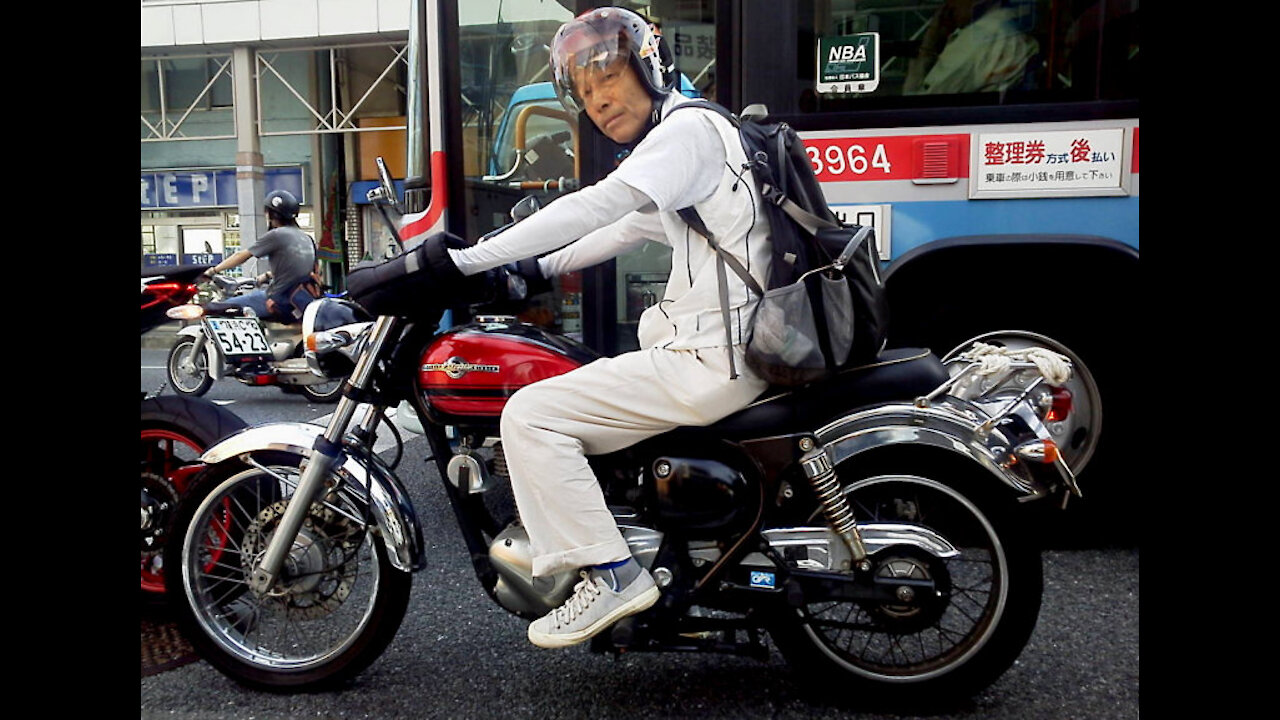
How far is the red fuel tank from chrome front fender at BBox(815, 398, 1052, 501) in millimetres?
749

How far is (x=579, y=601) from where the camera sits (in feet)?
7.75

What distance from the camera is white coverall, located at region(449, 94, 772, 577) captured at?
2281 mm

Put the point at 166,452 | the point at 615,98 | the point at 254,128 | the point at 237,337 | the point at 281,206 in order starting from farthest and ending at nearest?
the point at 254,128
the point at 281,206
the point at 237,337
the point at 166,452
the point at 615,98

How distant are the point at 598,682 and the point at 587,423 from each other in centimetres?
87

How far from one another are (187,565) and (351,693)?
60 cm

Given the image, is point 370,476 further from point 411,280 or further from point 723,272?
point 723,272

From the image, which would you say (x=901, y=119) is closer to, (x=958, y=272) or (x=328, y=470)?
(x=958, y=272)

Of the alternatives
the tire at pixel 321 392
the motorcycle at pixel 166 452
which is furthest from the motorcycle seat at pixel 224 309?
the motorcycle at pixel 166 452

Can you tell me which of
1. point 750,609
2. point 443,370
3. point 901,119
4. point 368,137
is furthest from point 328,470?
point 368,137

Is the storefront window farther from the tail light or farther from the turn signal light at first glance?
the tail light

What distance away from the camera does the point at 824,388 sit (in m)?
2.42

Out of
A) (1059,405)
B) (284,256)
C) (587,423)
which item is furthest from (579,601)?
(284,256)

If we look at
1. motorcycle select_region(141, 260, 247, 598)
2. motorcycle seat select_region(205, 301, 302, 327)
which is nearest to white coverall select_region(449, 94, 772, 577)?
motorcycle select_region(141, 260, 247, 598)

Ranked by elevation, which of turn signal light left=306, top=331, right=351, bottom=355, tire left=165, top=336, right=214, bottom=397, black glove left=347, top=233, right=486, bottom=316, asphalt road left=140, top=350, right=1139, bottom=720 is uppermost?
black glove left=347, top=233, right=486, bottom=316
